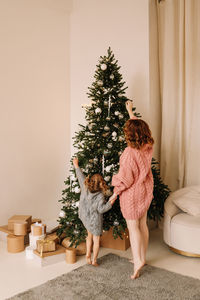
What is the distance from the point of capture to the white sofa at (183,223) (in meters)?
3.12

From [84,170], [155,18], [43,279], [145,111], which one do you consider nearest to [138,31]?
[155,18]

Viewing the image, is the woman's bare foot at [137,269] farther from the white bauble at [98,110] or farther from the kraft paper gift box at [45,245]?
the white bauble at [98,110]

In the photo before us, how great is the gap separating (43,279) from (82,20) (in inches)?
158

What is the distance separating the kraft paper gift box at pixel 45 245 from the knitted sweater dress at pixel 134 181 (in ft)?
3.08

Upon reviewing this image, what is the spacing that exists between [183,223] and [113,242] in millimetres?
882

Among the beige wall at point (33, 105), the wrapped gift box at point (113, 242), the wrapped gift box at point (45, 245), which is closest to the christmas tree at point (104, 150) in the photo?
the wrapped gift box at point (113, 242)

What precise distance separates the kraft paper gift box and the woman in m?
0.93

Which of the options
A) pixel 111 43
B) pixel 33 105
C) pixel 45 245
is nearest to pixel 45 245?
pixel 45 245

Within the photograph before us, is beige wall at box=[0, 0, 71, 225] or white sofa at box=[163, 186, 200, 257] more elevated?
beige wall at box=[0, 0, 71, 225]

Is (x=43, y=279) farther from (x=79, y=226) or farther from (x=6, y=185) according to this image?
(x=6, y=185)

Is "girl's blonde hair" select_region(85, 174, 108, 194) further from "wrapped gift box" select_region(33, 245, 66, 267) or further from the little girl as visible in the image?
"wrapped gift box" select_region(33, 245, 66, 267)

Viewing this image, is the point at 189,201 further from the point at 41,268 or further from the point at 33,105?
the point at 33,105

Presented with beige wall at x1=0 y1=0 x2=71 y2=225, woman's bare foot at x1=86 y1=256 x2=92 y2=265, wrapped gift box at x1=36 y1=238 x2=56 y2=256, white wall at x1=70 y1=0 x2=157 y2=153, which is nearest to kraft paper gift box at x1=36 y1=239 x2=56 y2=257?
wrapped gift box at x1=36 y1=238 x2=56 y2=256

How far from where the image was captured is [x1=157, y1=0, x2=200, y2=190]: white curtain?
391 centimetres
